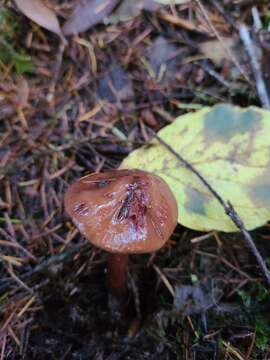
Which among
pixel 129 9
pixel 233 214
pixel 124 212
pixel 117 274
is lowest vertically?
pixel 117 274

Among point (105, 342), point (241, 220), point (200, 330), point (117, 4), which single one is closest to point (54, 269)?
point (105, 342)

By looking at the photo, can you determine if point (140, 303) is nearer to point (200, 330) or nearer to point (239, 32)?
point (200, 330)

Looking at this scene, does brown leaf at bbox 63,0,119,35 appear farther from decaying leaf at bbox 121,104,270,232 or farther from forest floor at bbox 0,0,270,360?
decaying leaf at bbox 121,104,270,232

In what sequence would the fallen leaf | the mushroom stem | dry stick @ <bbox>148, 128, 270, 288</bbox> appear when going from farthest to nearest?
1. the fallen leaf
2. the mushroom stem
3. dry stick @ <bbox>148, 128, 270, 288</bbox>

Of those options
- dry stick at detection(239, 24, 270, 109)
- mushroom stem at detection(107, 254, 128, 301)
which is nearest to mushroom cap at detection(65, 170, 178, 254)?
mushroom stem at detection(107, 254, 128, 301)

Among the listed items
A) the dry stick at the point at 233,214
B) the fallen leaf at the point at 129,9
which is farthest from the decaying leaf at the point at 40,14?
the dry stick at the point at 233,214

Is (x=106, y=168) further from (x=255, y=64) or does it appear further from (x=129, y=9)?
(x=255, y=64)

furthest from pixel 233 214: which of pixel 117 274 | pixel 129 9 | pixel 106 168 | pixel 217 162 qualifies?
pixel 129 9
